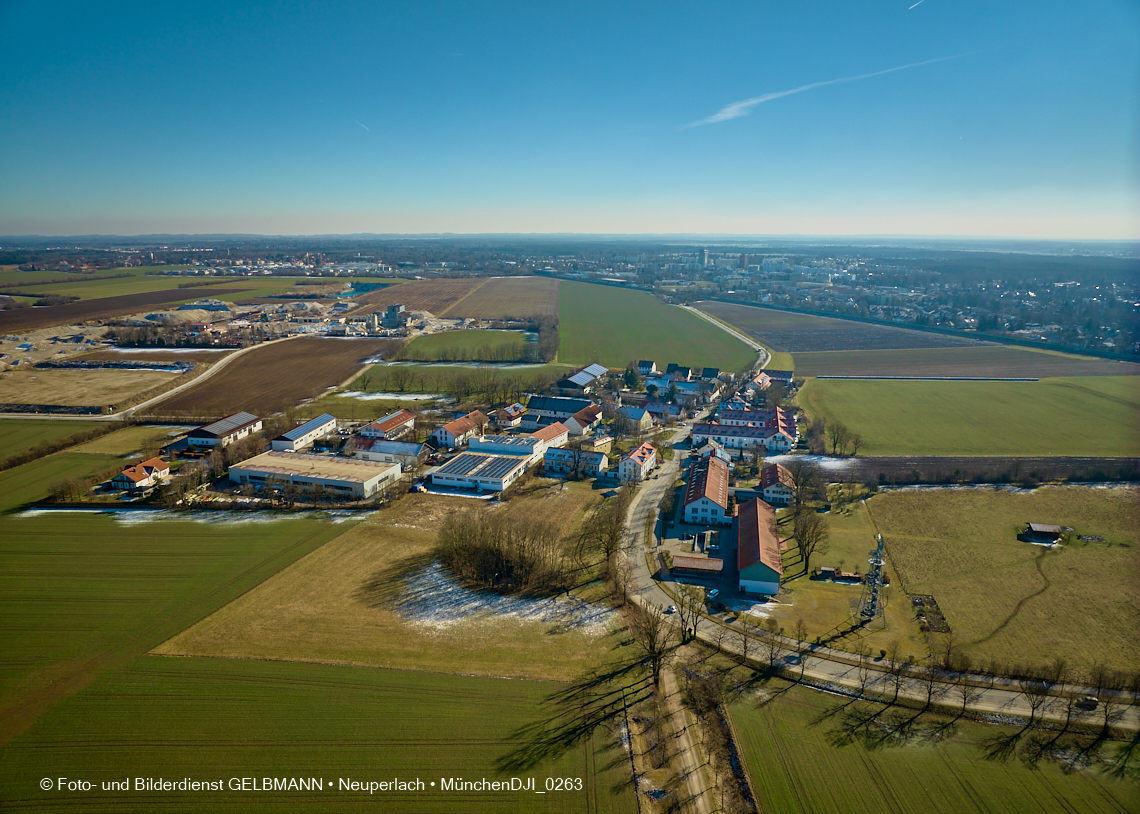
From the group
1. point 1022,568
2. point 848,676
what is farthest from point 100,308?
point 1022,568

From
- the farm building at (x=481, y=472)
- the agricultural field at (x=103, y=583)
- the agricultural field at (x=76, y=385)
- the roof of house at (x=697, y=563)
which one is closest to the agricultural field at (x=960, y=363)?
the farm building at (x=481, y=472)

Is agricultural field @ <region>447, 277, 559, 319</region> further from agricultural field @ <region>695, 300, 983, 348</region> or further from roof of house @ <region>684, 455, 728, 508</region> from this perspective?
roof of house @ <region>684, 455, 728, 508</region>

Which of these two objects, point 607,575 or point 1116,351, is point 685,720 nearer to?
point 607,575

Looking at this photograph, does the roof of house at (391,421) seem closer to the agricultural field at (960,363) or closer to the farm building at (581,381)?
the farm building at (581,381)

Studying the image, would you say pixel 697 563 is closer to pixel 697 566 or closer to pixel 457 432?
pixel 697 566

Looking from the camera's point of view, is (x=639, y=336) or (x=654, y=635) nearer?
(x=654, y=635)

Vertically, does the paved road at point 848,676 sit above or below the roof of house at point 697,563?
below

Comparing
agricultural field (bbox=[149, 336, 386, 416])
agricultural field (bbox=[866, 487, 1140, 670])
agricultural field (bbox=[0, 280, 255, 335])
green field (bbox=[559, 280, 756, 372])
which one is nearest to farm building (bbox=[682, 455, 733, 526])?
agricultural field (bbox=[866, 487, 1140, 670])
